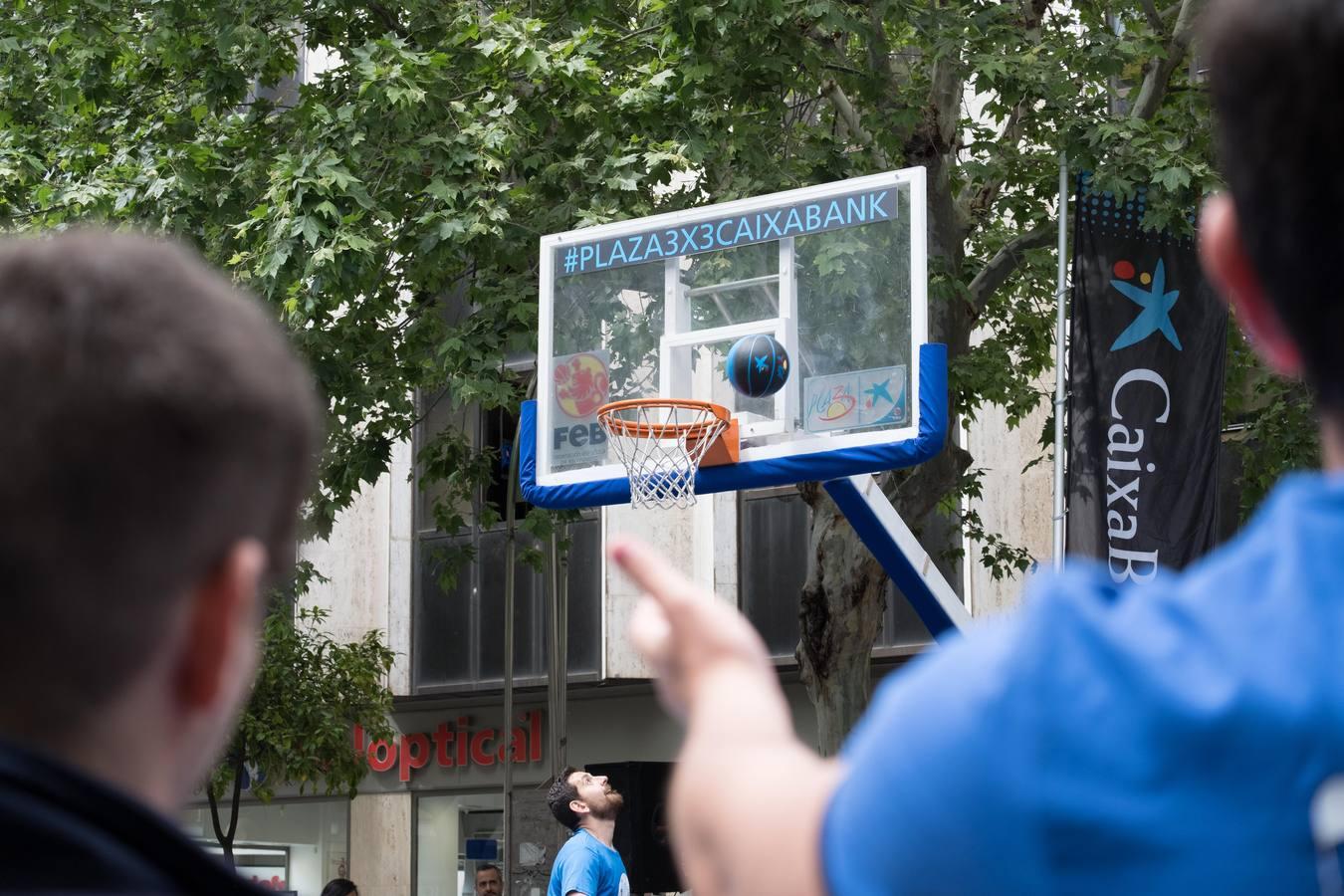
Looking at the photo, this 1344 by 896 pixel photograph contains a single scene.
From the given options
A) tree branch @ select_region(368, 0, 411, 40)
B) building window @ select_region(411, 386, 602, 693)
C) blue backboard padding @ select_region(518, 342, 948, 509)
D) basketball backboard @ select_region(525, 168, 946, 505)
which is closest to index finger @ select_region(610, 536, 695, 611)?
blue backboard padding @ select_region(518, 342, 948, 509)

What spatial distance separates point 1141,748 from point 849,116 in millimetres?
12800

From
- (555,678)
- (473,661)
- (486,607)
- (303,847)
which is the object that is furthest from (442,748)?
(555,678)

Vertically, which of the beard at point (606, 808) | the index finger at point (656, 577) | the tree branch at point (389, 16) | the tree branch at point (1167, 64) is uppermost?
the tree branch at point (389, 16)

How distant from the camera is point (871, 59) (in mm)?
Result: 12570

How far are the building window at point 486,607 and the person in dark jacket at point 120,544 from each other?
17.8 m

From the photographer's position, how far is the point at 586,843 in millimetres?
9219

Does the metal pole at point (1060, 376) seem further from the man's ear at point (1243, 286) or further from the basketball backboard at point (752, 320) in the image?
the man's ear at point (1243, 286)

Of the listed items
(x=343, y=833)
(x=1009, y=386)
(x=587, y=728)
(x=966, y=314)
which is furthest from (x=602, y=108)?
(x=343, y=833)

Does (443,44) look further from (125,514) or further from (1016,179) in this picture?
(125,514)

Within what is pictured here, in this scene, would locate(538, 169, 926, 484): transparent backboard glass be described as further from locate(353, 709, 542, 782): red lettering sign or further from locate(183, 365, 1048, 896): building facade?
locate(353, 709, 542, 782): red lettering sign

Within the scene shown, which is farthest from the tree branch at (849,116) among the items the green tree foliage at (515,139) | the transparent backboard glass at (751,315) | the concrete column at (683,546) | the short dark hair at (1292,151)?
the short dark hair at (1292,151)

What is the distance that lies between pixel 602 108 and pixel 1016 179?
353 cm

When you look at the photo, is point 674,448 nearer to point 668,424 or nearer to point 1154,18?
point 668,424

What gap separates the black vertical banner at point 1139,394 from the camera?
1097cm
